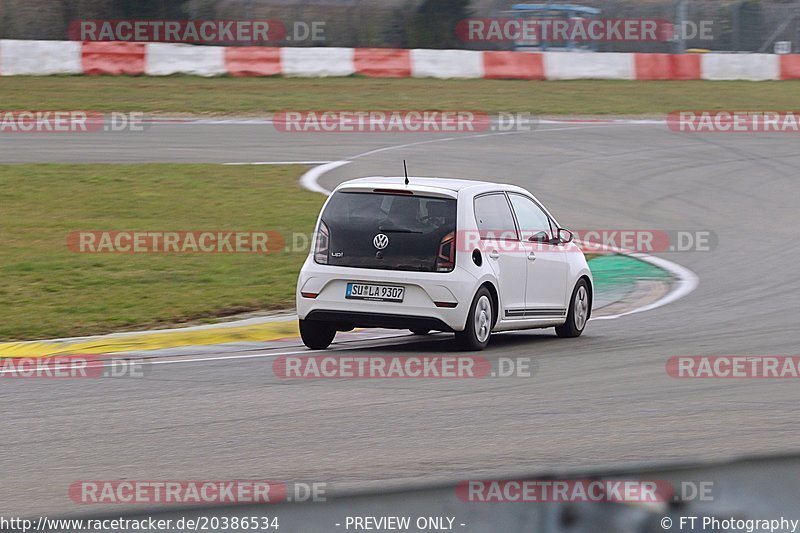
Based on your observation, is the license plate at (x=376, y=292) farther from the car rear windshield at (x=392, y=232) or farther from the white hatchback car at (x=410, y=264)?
the car rear windshield at (x=392, y=232)

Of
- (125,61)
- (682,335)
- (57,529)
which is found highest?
(125,61)

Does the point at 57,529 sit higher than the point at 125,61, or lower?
lower

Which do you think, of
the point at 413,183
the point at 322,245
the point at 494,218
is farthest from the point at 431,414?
the point at 494,218

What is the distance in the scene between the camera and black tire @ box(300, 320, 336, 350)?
1004 centimetres

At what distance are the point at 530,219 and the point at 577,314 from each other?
3.50 ft

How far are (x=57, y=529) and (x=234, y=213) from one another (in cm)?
1282

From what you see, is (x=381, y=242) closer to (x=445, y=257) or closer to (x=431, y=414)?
(x=445, y=257)

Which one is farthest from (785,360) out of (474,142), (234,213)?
(474,142)

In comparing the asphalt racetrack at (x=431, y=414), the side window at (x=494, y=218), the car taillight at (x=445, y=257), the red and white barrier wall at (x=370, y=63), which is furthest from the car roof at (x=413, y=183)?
the red and white barrier wall at (x=370, y=63)

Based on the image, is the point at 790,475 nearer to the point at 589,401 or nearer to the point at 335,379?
the point at 589,401

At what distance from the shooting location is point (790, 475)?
410 centimetres

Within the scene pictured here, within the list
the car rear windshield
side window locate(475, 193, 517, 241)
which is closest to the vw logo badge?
the car rear windshield

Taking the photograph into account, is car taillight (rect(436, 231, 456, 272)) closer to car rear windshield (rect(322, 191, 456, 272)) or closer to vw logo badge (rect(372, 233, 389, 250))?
car rear windshield (rect(322, 191, 456, 272))

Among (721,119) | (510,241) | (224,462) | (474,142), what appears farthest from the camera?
(721,119)
